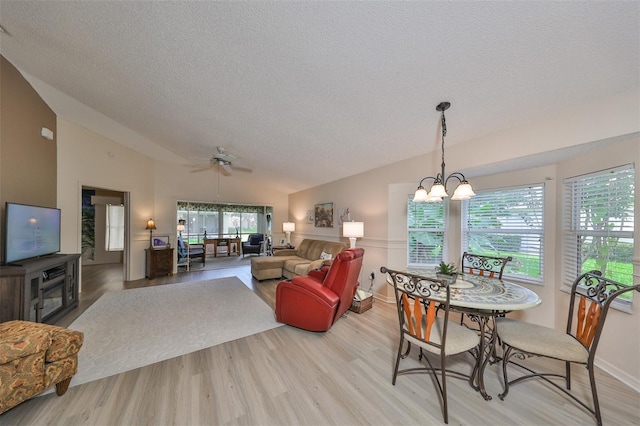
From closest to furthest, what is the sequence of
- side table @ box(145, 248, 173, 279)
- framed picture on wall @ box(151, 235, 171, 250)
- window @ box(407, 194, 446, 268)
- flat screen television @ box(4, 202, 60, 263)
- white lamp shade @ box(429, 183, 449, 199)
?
white lamp shade @ box(429, 183, 449, 199) → flat screen television @ box(4, 202, 60, 263) → window @ box(407, 194, 446, 268) → side table @ box(145, 248, 173, 279) → framed picture on wall @ box(151, 235, 171, 250)

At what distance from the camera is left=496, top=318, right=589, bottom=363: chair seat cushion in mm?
1532

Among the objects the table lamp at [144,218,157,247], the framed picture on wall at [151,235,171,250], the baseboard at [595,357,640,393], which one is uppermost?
the table lamp at [144,218,157,247]

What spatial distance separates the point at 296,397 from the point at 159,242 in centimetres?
536

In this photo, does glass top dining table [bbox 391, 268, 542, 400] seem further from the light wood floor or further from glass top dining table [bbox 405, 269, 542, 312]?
the light wood floor

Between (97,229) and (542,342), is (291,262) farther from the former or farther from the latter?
(97,229)

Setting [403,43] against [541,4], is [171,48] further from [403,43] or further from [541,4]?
[541,4]

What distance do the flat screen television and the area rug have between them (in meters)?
1.05

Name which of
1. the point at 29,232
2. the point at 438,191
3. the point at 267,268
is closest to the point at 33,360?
the point at 29,232

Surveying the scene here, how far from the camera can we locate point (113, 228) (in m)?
6.93

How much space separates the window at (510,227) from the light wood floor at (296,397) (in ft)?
4.10

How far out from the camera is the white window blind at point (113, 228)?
6.87m

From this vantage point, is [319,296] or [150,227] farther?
[150,227]

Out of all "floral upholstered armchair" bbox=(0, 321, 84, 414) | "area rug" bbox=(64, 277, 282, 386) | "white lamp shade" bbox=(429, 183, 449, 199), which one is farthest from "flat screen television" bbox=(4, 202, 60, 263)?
"white lamp shade" bbox=(429, 183, 449, 199)

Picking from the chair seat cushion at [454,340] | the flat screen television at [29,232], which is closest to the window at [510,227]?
the chair seat cushion at [454,340]
